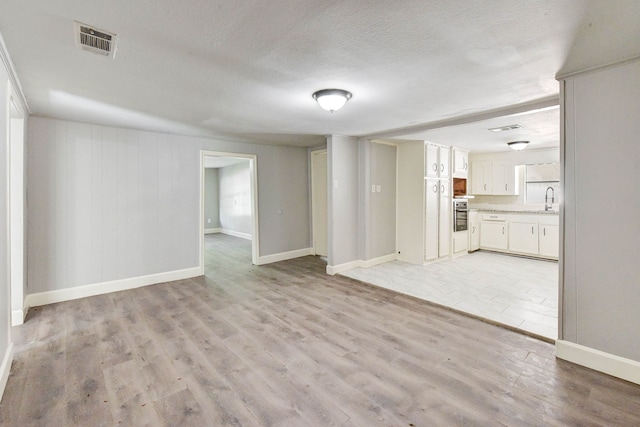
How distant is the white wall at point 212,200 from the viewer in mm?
10055

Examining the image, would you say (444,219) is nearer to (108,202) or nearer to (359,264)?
(359,264)

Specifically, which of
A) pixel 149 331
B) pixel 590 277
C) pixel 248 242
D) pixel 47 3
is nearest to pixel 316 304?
pixel 149 331

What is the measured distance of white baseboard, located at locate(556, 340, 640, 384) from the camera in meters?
2.08

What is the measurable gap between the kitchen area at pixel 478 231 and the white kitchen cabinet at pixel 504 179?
0.07 feet

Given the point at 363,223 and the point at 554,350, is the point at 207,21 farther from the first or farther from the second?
the point at 363,223

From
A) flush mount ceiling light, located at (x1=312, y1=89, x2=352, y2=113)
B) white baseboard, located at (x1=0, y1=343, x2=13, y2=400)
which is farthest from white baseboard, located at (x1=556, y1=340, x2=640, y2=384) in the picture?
white baseboard, located at (x1=0, y1=343, x2=13, y2=400)

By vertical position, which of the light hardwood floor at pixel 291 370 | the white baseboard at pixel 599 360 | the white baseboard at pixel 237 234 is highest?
the white baseboard at pixel 237 234

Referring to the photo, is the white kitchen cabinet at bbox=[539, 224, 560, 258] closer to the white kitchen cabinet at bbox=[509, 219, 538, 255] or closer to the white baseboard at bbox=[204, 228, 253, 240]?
the white kitchen cabinet at bbox=[509, 219, 538, 255]

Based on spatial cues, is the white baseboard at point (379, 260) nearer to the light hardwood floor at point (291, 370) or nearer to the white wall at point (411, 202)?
the white wall at point (411, 202)

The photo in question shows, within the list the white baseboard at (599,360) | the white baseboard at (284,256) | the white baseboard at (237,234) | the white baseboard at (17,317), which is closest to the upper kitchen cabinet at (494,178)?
the white baseboard at (284,256)

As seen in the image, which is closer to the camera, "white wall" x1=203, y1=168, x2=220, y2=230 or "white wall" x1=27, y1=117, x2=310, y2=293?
"white wall" x1=27, y1=117, x2=310, y2=293

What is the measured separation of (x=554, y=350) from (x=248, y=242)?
22.9ft

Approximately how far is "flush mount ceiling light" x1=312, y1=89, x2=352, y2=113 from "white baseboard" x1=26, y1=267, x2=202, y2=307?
3.54 meters

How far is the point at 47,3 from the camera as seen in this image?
1503 mm
